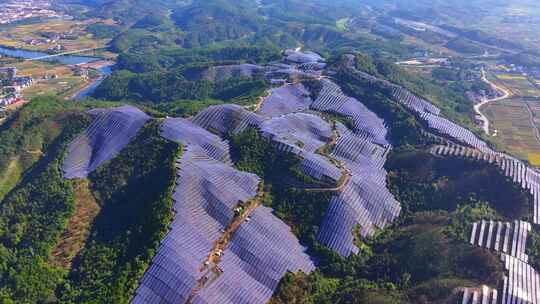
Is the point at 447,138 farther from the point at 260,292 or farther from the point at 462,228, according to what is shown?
the point at 260,292

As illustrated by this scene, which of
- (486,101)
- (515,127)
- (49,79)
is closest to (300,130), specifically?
(515,127)

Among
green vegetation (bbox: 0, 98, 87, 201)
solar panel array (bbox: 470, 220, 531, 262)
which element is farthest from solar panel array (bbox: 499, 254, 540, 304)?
green vegetation (bbox: 0, 98, 87, 201)

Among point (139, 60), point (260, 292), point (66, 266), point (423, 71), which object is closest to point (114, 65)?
point (139, 60)

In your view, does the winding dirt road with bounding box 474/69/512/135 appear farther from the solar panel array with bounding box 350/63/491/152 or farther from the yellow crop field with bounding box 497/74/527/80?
the solar panel array with bounding box 350/63/491/152

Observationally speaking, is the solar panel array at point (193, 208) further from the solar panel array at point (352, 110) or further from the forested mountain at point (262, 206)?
the solar panel array at point (352, 110)

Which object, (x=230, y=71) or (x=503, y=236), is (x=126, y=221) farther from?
(x=230, y=71)

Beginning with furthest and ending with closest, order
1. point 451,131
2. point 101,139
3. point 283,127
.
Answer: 1. point 451,131
2. point 283,127
3. point 101,139
